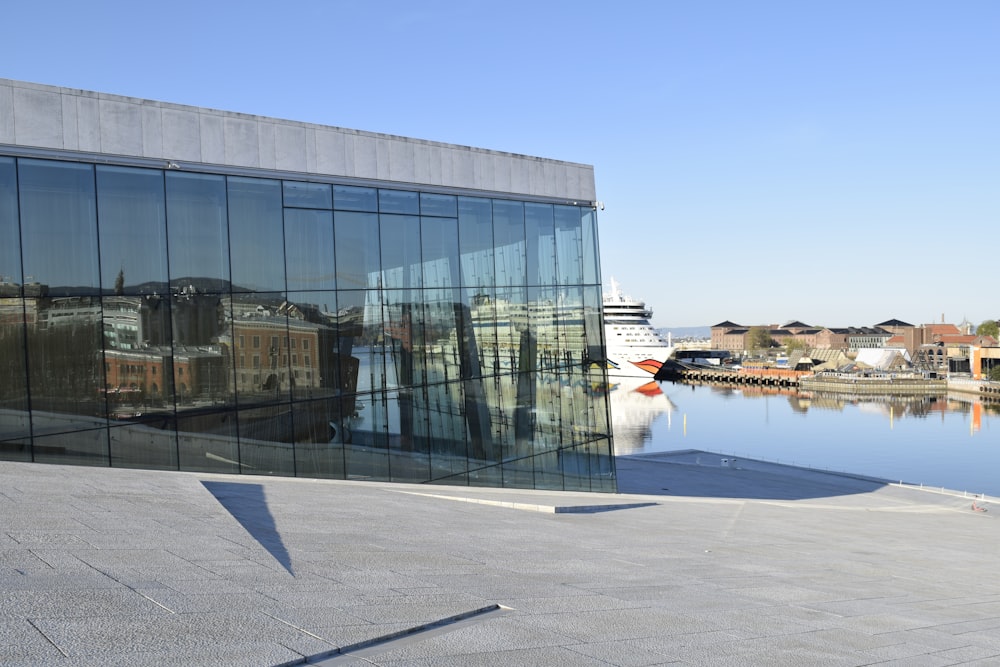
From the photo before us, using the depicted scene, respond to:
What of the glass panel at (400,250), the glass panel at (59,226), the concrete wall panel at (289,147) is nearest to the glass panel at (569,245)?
the glass panel at (400,250)

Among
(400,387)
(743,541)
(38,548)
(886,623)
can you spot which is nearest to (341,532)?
(38,548)

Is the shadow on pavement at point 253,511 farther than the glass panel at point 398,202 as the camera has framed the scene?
No

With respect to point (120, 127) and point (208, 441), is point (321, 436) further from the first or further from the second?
point (120, 127)

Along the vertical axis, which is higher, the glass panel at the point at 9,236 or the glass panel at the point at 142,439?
the glass panel at the point at 9,236

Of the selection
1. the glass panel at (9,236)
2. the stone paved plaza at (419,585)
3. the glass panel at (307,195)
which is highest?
the glass panel at (307,195)

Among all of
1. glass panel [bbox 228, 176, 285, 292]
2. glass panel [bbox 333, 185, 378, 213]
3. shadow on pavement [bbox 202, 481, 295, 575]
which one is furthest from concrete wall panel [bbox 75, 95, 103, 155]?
shadow on pavement [bbox 202, 481, 295, 575]

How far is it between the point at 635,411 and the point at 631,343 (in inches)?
1261

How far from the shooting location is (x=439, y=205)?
19438mm

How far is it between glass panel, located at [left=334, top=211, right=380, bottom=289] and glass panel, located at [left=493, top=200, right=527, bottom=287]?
356 cm

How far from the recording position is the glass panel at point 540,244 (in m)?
21.4

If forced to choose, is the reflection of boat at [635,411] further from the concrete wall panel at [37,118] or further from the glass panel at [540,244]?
the concrete wall panel at [37,118]

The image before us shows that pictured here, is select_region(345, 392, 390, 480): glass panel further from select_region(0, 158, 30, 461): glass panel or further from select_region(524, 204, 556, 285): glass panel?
select_region(0, 158, 30, 461): glass panel

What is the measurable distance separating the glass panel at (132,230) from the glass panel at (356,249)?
11.5 ft

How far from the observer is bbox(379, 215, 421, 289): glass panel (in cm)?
1827
